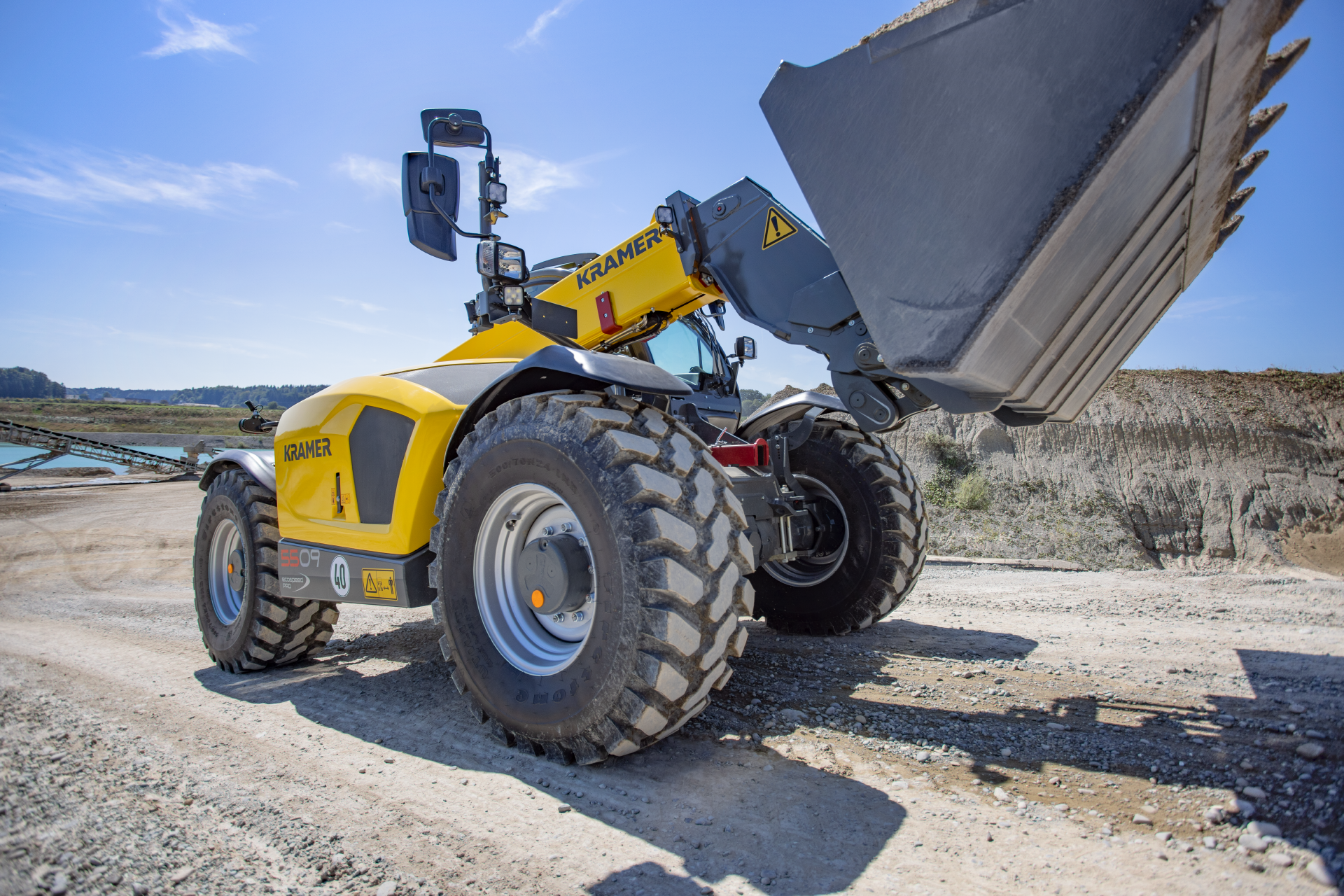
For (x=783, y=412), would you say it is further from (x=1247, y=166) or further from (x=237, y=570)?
(x=237, y=570)

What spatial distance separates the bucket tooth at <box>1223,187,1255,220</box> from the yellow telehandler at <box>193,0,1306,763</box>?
0.02m

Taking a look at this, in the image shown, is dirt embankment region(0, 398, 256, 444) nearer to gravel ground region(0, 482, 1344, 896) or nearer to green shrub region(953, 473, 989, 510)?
green shrub region(953, 473, 989, 510)

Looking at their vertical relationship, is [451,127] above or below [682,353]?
above

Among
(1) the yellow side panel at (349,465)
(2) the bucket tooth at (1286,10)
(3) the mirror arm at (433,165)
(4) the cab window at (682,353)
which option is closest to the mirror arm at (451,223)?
(3) the mirror arm at (433,165)

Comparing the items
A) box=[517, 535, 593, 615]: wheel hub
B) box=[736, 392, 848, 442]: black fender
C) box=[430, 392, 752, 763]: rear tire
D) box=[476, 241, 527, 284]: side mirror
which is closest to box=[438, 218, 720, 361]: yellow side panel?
box=[476, 241, 527, 284]: side mirror

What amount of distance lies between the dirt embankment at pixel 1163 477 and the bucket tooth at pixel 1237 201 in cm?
814

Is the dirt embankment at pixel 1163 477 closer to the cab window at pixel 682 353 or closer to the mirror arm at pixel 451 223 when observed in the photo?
the cab window at pixel 682 353

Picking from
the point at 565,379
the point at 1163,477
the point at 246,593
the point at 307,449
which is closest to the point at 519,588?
the point at 565,379

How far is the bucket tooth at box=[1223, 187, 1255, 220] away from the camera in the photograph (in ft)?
9.02

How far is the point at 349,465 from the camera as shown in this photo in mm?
3641

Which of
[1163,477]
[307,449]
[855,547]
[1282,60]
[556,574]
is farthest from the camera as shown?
[1163,477]

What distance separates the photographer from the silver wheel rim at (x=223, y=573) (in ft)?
15.2

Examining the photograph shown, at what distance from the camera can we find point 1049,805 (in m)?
2.18

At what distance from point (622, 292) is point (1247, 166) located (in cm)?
279
